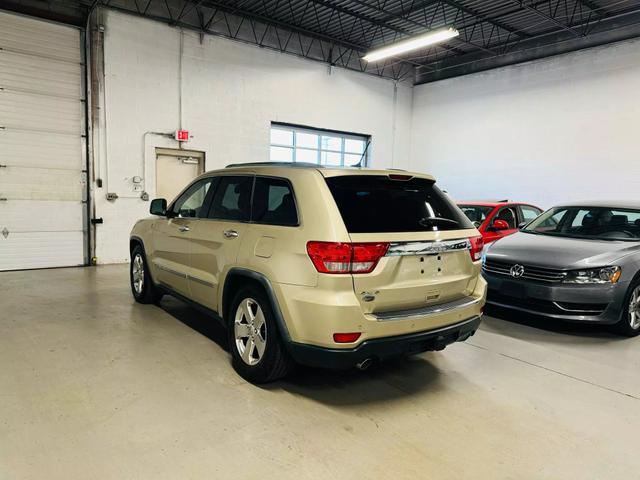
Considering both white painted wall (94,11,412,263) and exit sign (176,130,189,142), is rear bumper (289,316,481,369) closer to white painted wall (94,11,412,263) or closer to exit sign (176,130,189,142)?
white painted wall (94,11,412,263)

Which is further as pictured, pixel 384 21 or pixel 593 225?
pixel 384 21

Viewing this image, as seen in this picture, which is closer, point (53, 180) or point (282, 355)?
point (282, 355)

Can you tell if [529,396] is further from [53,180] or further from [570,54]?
[570,54]

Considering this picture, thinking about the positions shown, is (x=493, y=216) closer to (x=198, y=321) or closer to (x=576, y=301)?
(x=576, y=301)

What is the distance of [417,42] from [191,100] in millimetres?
4828

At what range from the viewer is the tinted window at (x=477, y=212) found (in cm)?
734

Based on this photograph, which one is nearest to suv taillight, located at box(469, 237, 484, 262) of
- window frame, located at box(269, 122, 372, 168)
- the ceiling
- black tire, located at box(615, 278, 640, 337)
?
black tire, located at box(615, 278, 640, 337)

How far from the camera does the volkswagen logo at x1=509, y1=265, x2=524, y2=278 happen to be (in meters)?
4.69

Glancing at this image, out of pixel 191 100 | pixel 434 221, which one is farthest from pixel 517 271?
pixel 191 100

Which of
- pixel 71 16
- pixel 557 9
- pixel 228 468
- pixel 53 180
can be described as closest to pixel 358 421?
pixel 228 468

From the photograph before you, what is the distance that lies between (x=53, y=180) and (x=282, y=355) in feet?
23.2

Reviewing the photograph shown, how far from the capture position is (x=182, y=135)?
912 centimetres

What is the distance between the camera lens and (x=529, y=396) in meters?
3.13

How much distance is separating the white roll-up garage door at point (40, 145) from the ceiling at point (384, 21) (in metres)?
0.62
